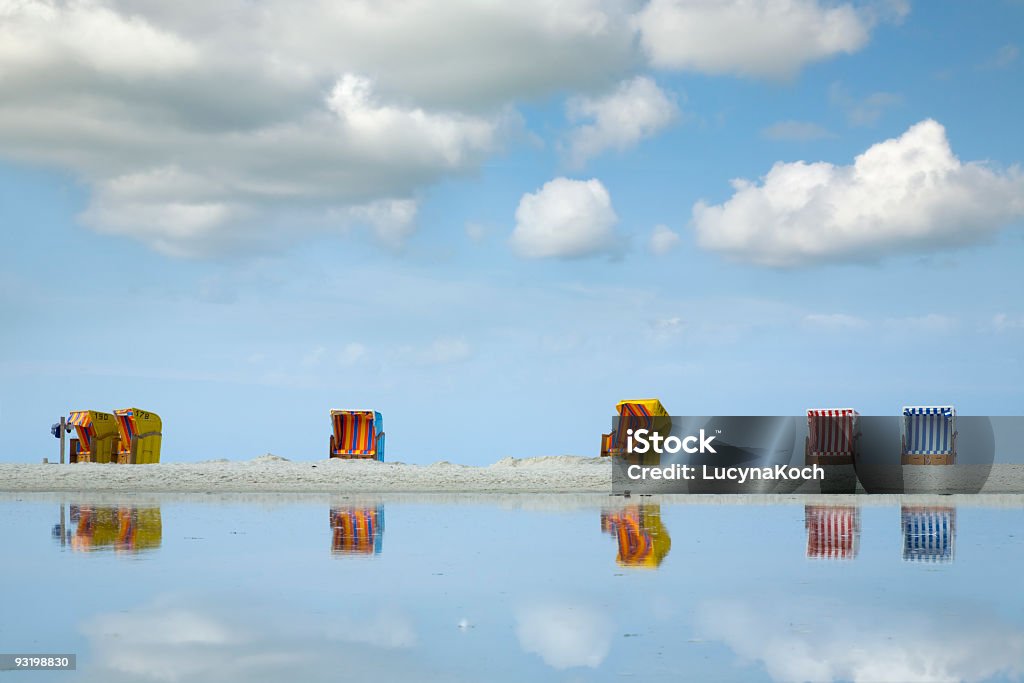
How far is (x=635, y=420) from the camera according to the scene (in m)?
26.9

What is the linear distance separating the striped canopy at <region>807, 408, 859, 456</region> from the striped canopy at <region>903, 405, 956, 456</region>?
247cm

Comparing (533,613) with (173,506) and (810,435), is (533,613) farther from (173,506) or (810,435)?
(810,435)

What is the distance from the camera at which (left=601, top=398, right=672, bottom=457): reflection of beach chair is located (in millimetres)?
26875

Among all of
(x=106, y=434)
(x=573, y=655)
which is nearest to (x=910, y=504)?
(x=573, y=655)

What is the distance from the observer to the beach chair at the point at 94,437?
3100cm

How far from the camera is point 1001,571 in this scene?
8.26 metres

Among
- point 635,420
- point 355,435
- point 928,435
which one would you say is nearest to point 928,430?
point 928,435

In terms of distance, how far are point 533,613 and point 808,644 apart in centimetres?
177

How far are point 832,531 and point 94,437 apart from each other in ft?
84.1

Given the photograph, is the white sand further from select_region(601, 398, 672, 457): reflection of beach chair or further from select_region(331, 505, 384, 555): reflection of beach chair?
select_region(331, 505, 384, 555): reflection of beach chair

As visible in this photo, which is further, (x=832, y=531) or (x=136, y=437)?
(x=136, y=437)

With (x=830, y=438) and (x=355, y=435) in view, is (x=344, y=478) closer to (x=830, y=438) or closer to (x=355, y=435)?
(x=355, y=435)

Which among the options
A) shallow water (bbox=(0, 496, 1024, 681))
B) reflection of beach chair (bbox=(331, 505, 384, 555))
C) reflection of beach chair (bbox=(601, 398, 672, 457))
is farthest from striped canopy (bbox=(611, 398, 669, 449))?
shallow water (bbox=(0, 496, 1024, 681))

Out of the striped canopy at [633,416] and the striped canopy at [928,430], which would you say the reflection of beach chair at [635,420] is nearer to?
the striped canopy at [633,416]
